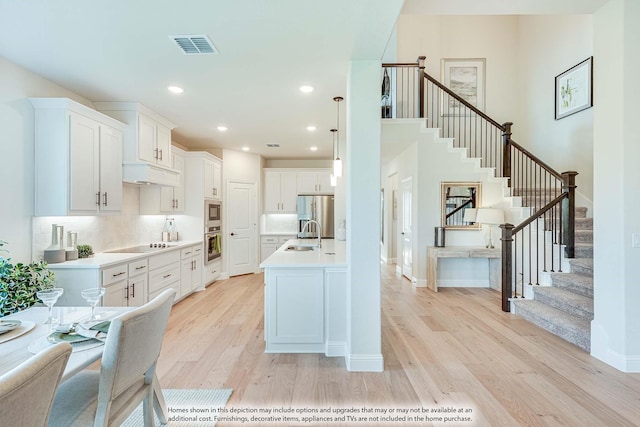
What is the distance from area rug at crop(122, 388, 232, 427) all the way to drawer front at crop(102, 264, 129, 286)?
54.9 inches

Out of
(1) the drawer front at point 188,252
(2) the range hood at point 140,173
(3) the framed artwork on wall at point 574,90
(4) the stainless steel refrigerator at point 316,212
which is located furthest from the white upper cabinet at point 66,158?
(3) the framed artwork on wall at point 574,90

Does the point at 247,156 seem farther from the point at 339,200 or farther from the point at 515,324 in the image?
the point at 515,324

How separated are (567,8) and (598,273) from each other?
227 centimetres

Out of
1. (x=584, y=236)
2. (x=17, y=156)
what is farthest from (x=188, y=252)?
(x=584, y=236)

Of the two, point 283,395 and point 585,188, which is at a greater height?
point 585,188

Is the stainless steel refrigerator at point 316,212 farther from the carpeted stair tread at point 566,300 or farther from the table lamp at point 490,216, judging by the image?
the carpeted stair tread at point 566,300

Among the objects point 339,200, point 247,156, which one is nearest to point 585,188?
point 339,200

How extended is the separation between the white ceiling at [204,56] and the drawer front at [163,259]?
1.93m

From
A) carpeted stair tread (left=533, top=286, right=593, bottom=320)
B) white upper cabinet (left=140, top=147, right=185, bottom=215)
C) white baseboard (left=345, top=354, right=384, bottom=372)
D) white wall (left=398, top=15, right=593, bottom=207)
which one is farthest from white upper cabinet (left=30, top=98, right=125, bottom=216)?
white wall (left=398, top=15, right=593, bottom=207)

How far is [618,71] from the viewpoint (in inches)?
101

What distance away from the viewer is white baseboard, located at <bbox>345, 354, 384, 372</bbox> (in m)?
2.65

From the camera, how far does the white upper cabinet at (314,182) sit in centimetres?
731

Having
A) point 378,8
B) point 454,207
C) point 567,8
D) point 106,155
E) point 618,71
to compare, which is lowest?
point 454,207

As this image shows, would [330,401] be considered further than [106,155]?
→ No
